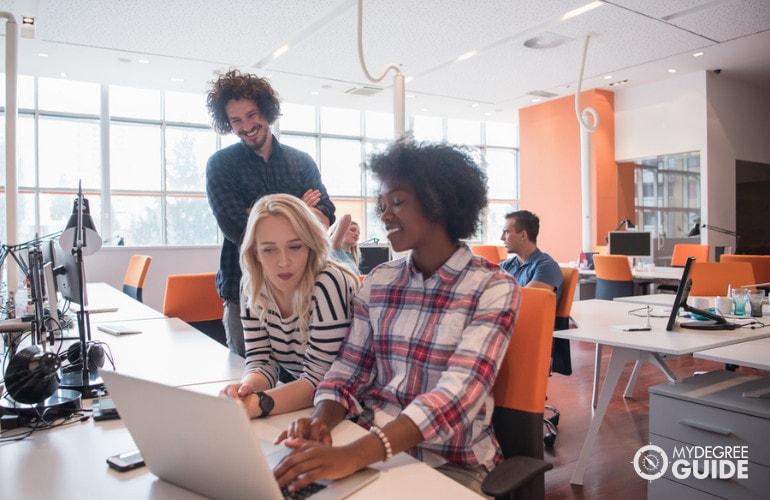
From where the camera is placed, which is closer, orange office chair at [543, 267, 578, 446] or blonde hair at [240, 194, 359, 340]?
blonde hair at [240, 194, 359, 340]

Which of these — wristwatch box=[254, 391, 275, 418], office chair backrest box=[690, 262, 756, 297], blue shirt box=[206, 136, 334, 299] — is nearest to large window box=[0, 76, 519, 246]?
office chair backrest box=[690, 262, 756, 297]

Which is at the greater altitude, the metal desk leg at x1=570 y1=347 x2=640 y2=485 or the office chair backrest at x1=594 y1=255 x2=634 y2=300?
the office chair backrest at x1=594 y1=255 x2=634 y2=300

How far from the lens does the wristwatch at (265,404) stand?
4.31ft

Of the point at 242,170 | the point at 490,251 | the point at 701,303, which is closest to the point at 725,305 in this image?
the point at 701,303

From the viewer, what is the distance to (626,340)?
232 centimetres

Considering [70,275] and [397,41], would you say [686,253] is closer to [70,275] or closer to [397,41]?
[397,41]

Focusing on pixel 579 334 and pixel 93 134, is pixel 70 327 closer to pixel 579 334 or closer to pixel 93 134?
pixel 579 334

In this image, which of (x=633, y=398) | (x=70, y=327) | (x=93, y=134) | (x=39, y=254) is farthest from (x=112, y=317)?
(x=93, y=134)

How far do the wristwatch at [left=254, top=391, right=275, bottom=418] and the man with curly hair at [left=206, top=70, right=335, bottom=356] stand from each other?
87 centimetres

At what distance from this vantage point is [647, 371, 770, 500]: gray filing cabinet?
1.93 meters

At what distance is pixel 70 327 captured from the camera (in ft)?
9.22

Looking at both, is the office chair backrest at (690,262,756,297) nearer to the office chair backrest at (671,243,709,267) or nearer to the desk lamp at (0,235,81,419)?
the office chair backrest at (671,243,709,267)

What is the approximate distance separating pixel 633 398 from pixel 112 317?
347 cm

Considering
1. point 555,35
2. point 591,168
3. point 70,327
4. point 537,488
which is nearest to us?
point 537,488
